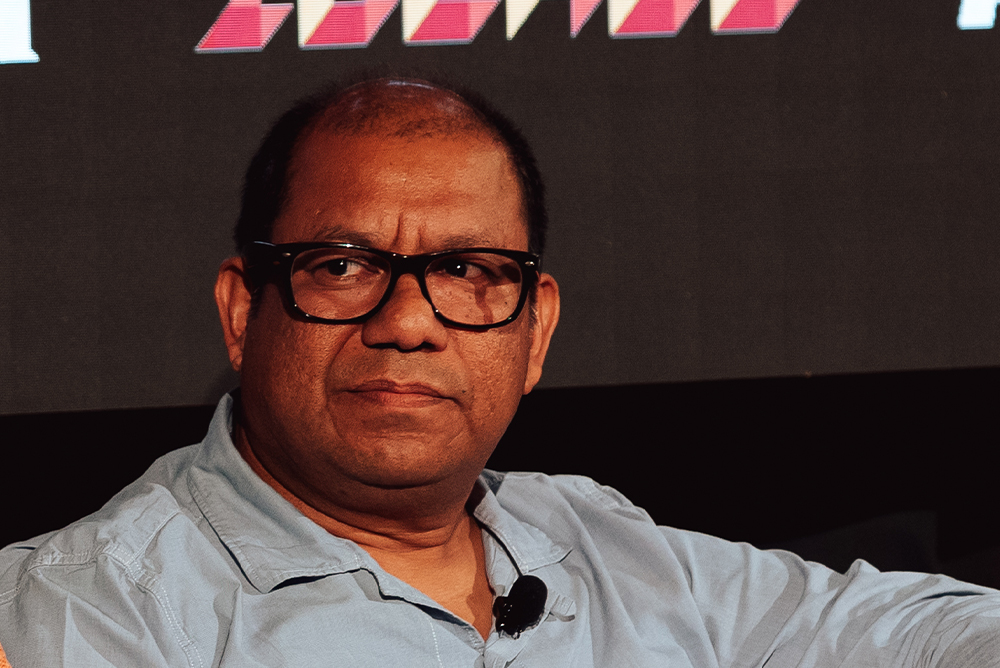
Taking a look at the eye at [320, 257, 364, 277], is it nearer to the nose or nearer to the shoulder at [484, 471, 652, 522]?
the nose

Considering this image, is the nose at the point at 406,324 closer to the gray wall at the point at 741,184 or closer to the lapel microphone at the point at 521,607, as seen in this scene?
the lapel microphone at the point at 521,607

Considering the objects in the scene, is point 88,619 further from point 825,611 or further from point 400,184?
point 825,611

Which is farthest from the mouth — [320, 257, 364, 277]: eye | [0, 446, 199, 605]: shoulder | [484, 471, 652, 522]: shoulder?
[484, 471, 652, 522]: shoulder

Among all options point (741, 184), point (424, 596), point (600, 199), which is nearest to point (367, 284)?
point (424, 596)

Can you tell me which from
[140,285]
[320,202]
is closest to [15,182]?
[140,285]

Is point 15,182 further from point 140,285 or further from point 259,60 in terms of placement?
point 259,60

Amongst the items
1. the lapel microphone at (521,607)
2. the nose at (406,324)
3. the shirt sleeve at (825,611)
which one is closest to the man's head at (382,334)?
the nose at (406,324)

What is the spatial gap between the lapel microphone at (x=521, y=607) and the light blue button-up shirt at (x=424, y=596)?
0.01 meters

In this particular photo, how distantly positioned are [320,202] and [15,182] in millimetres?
727

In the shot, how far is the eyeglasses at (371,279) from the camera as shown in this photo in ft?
3.75

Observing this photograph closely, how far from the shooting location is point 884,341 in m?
1.76

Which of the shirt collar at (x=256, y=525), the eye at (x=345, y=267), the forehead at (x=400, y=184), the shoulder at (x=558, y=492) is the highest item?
the forehead at (x=400, y=184)

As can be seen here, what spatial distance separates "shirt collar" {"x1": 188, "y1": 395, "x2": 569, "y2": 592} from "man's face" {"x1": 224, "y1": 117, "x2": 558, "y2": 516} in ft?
0.16

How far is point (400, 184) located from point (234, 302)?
28 cm
